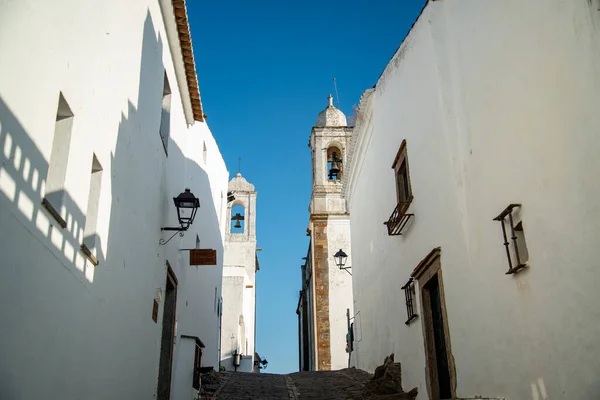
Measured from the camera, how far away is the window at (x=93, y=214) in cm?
529

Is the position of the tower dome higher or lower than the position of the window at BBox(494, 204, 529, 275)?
higher

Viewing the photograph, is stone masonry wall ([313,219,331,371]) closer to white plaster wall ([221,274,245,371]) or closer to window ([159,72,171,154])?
white plaster wall ([221,274,245,371])

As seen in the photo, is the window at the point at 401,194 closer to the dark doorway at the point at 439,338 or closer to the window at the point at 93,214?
the dark doorway at the point at 439,338

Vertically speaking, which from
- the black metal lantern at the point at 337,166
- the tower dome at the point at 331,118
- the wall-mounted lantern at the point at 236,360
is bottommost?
the wall-mounted lantern at the point at 236,360

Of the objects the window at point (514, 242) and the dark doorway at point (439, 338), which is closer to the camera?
the window at point (514, 242)

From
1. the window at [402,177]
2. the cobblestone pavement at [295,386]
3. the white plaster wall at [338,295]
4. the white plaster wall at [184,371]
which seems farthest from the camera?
the white plaster wall at [338,295]

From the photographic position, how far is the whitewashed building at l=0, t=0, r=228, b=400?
3656 millimetres

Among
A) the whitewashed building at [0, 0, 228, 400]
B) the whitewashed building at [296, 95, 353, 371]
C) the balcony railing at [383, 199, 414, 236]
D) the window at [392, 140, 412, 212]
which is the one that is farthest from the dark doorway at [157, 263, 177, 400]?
the whitewashed building at [296, 95, 353, 371]

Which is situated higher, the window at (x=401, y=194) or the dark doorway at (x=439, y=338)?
the window at (x=401, y=194)

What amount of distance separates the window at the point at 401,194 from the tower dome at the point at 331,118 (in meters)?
14.2

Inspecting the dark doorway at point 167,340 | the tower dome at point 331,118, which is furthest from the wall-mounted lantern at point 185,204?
the tower dome at point 331,118

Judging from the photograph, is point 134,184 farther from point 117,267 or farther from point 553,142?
point 553,142

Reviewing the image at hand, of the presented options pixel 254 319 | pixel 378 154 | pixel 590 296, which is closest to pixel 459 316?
pixel 590 296

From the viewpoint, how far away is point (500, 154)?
5418mm
